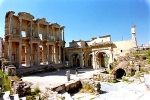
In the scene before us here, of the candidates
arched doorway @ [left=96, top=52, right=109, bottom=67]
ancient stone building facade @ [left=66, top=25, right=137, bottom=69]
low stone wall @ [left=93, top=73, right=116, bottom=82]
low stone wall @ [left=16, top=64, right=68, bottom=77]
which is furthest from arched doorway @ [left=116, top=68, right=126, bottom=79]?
low stone wall @ [left=16, top=64, right=68, bottom=77]

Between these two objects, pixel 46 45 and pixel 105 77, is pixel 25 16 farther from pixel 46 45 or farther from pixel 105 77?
pixel 105 77

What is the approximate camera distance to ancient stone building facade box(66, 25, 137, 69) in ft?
87.4

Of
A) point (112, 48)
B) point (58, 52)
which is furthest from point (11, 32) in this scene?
point (112, 48)

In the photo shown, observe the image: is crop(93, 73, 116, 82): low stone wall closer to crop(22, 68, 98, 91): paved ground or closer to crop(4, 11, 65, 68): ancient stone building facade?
crop(22, 68, 98, 91): paved ground

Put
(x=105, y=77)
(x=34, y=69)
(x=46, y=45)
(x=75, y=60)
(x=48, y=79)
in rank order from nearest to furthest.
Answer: (x=105, y=77) < (x=48, y=79) < (x=34, y=69) < (x=46, y=45) < (x=75, y=60)

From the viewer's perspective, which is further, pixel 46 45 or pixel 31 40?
pixel 46 45

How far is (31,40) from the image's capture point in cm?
2484

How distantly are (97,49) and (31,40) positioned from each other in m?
14.4

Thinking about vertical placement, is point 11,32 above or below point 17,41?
above

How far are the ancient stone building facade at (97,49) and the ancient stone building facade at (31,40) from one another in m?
3.05

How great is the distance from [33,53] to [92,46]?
1327cm

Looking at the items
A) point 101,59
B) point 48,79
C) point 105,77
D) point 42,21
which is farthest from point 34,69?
point 101,59

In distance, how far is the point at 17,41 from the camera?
2270 cm

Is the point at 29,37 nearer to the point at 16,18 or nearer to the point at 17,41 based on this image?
the point at 17,41
